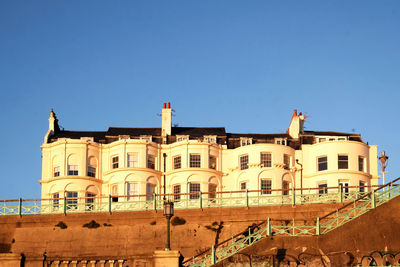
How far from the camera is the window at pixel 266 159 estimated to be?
228ft

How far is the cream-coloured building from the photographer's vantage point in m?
69.1

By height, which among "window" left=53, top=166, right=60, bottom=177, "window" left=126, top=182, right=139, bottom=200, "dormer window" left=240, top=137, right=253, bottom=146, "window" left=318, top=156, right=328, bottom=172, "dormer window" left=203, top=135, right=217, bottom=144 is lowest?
"window" left=126, top=182, right=139, bottom=200

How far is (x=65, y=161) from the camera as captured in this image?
70000 mm

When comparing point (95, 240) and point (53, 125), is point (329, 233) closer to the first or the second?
point (95, 240)

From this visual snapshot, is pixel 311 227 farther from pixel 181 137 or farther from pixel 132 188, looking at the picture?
pixel 181 137

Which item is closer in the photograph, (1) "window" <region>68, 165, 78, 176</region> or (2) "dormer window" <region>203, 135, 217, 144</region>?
(1) "window" <region>68, 165, 78, 176</region>

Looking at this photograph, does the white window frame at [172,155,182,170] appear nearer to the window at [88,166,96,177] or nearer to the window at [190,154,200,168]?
the window at [190,154,200,168]

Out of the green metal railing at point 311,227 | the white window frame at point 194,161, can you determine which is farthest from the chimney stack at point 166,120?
the green metal railing at point 311,227

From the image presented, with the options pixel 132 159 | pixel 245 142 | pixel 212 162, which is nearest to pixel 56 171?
pixel 132 159

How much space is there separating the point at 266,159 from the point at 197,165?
5.79 metres

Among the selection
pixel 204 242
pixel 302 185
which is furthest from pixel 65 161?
pixel 204 242

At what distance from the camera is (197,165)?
7056 cm

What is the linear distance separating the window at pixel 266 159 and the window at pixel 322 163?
415cm

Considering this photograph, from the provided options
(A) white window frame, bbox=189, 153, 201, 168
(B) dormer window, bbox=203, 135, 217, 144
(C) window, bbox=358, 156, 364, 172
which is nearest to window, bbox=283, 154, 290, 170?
(C) window, bbox=358, 156, 364, 172
